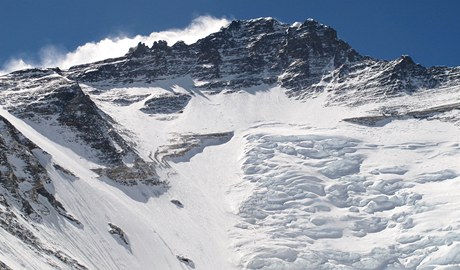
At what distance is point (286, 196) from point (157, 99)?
5593 cm

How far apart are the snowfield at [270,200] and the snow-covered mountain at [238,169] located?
0.22m

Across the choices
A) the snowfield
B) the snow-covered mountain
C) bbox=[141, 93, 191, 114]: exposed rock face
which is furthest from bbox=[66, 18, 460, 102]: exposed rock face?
the snowfield

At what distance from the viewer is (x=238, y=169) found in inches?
3787

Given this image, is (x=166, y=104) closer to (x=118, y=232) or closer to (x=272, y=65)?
(x=272, y=65)

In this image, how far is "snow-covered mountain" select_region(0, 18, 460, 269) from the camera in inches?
2724

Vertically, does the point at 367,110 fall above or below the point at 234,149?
above

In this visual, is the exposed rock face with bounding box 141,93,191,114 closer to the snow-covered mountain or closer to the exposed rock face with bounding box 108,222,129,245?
the snow-covered mountain

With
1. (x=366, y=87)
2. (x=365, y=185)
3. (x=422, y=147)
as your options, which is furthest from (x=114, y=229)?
(x=366, y=87)

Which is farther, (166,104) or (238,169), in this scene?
(166,104)

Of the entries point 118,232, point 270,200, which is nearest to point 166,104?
point 270,200

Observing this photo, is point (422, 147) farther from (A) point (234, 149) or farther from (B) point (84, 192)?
(B) point (84, 192)

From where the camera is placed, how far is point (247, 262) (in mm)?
72000

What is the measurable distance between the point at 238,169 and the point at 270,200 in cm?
1182

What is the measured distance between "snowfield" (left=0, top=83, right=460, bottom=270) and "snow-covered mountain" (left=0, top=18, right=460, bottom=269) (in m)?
0.22
